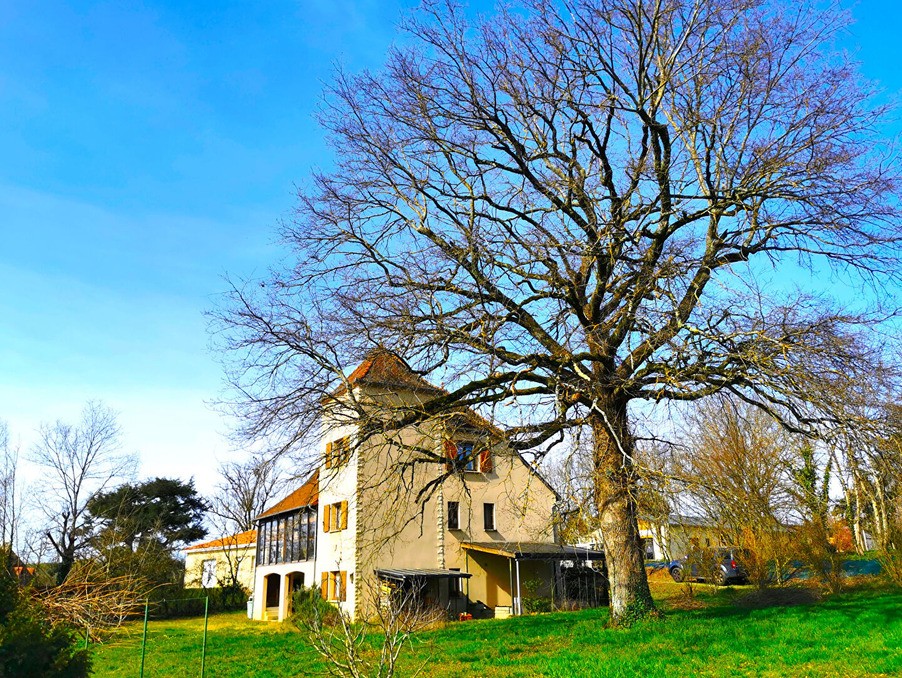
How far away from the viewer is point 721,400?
47.3 ft

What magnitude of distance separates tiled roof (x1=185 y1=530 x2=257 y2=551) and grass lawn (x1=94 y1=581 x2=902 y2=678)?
31632 mm

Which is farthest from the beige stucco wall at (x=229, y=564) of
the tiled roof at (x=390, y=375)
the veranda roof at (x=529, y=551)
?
the tiled roof at (x=390, y=375)

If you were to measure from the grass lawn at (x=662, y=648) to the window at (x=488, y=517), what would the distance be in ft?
37.1

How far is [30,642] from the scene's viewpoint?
238 inches

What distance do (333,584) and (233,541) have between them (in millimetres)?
25404

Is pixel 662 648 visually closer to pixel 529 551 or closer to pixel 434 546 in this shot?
pixel 529 551

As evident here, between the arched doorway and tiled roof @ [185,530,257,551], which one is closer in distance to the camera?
the arched doorway

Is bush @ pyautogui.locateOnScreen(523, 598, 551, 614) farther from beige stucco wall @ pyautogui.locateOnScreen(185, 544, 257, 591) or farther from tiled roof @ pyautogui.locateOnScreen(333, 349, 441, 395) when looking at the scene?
beige stucco wall @ pyautogui.locateOnScreen(185, 544, 257, 591)

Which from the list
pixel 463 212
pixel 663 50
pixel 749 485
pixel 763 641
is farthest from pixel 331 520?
pixel 663 50

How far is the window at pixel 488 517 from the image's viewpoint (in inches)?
1202

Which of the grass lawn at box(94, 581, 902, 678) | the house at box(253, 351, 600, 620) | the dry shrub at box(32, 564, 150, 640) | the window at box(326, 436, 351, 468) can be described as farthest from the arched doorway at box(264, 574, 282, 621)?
the dry shrub at box(32, 564, 150, 640)

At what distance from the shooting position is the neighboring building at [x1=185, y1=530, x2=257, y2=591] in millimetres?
47969

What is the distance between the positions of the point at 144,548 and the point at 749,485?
122 ft

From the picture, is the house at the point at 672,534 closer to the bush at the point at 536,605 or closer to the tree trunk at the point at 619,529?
the tree trunk at the point at 619,529
